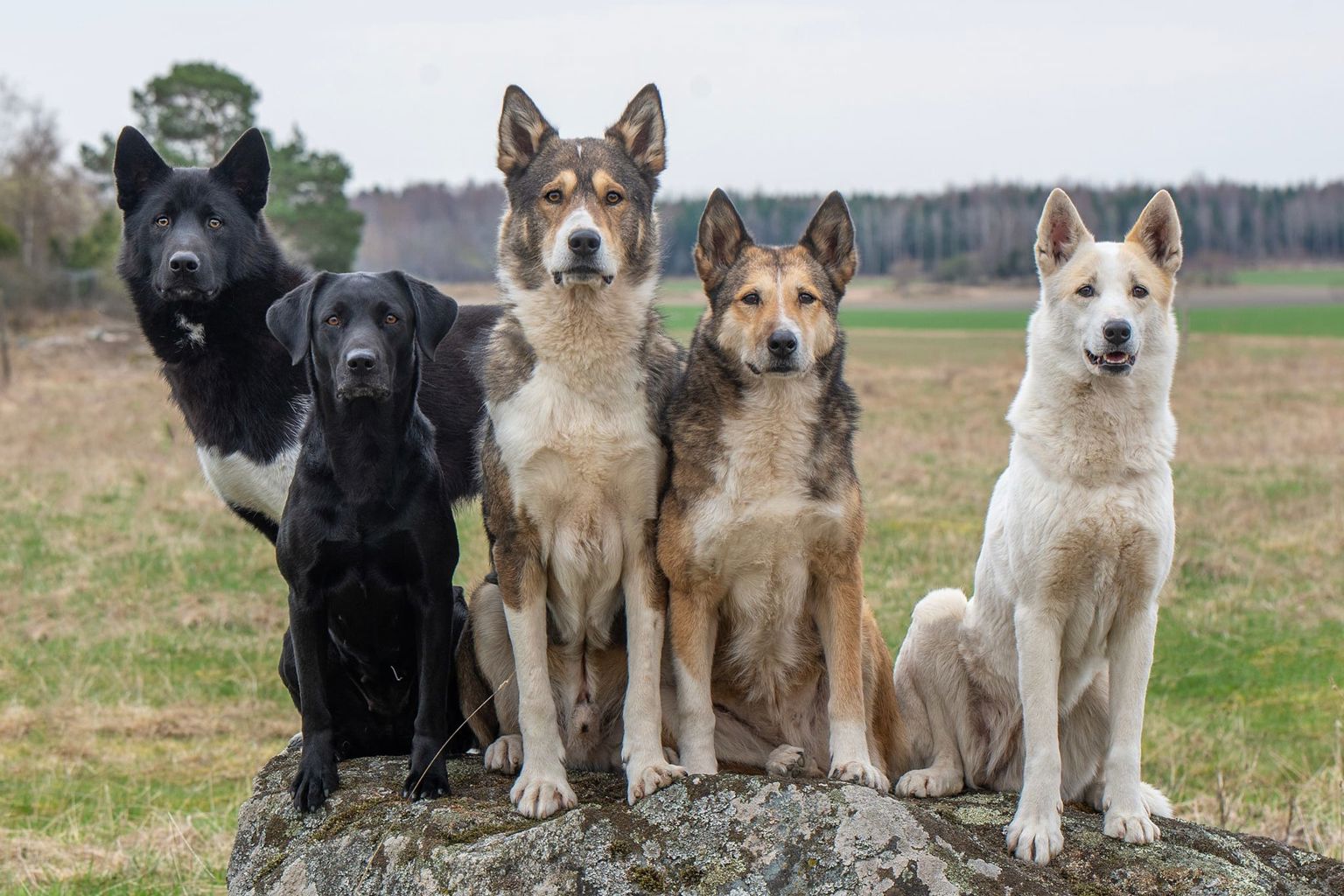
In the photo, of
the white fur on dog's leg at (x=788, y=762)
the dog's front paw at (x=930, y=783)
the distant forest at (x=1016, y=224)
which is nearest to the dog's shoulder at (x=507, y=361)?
the white fur on dog's leg at (x=788, y=762)

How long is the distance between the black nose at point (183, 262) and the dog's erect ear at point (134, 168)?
473 millimetres

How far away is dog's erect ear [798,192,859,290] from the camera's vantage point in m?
4.65

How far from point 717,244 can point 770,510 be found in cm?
111

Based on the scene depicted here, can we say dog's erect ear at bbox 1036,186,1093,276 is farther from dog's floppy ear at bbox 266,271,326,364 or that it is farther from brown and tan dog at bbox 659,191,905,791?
dog's floppy ear at bbox 266,271,326,364

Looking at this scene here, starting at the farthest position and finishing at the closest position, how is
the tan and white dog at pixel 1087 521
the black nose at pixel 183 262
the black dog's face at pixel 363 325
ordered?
the black nose at pixel 183 262 → the black dog's face at pixel 363 325 → the tan and white dog at pixel 1087 521

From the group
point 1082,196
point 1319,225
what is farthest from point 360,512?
point 1319,225

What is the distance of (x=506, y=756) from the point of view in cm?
454

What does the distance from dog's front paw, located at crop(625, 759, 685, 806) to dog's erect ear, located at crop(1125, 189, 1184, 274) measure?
7.87 ft

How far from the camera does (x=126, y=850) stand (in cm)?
604

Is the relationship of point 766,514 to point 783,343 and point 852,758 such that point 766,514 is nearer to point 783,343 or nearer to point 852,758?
point 783,343

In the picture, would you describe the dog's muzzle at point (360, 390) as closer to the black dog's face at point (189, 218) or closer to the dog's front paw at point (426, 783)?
the dog's front paw at point (426, 783)

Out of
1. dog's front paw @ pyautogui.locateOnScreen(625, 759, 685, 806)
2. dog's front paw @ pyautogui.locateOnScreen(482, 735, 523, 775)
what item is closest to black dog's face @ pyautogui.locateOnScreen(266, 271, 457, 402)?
dog's front paw @ pyautogui.locateOnScreen(482, 735, 523, 775)

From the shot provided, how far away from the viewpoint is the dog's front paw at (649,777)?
157 inches

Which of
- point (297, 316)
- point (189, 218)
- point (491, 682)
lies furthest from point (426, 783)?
point (189, 218)
